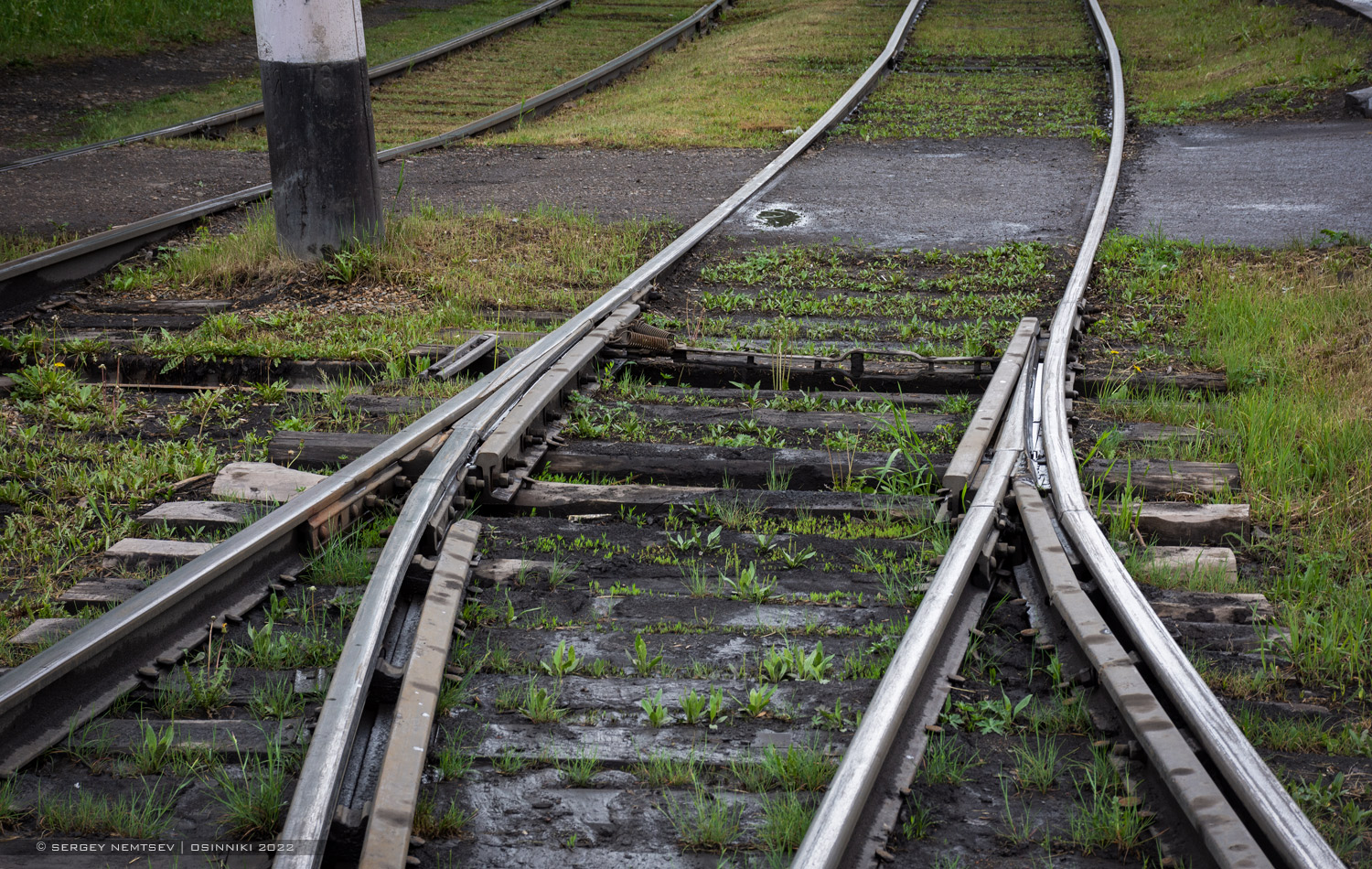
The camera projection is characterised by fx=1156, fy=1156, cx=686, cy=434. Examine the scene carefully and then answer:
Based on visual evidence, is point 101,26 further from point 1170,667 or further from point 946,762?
point 1170,667

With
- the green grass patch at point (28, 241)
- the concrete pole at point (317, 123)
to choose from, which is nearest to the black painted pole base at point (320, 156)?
the concrete pole at point (317, 123)

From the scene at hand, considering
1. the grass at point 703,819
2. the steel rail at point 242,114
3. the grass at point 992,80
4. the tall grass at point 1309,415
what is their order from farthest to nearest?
the grass at point 992,80, the steel rail at point 242,114, the tall grass at point 1309,415, the grass at point 703,819

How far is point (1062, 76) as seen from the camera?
13836 mm

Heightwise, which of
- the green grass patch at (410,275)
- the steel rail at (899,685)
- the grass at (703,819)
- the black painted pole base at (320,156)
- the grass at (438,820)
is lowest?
the grass at (703,819)

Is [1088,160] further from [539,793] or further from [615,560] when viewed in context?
[539,793]

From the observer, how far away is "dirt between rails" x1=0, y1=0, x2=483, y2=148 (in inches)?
491

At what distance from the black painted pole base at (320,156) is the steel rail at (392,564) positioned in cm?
171

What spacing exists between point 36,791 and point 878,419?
2.99 meters

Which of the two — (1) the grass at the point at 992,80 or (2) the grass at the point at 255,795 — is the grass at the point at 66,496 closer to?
(2) the grass at the point at 255,795

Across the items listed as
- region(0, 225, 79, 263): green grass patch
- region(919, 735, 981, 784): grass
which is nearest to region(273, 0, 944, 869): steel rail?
region(919, 735, 981, 784): grass

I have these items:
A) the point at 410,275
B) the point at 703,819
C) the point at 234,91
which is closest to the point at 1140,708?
the point at 703,819

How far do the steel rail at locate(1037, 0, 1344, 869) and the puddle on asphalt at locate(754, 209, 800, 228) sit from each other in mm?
3311

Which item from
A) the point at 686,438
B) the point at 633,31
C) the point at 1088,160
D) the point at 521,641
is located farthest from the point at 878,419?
the point at 633,31

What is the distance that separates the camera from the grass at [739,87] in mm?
11016
